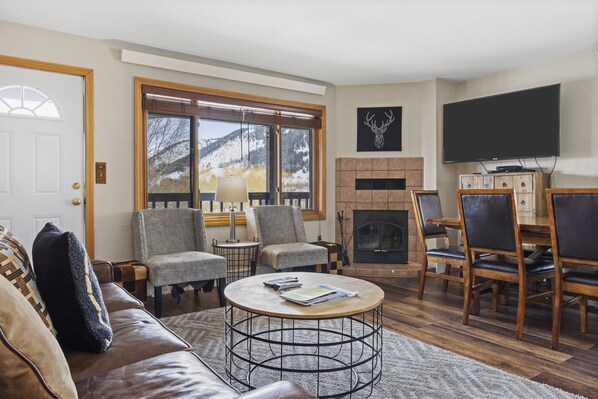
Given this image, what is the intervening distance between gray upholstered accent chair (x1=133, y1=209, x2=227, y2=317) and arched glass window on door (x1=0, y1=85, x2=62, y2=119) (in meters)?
1.12

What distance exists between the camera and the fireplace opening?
5.22 meters

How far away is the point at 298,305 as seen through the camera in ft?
6.29

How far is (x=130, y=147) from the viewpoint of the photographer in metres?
3.91

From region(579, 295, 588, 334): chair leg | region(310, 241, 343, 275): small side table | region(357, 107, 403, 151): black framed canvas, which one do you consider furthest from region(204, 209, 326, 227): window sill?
region(579, 295, 588, 334): chair leg

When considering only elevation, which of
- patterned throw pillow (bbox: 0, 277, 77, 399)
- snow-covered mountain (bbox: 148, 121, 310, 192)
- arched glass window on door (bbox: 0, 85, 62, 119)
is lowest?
patterned throw pillow (bbox: 0, 277, 77, 399)

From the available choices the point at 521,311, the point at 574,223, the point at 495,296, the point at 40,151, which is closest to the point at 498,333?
the point at 521,311

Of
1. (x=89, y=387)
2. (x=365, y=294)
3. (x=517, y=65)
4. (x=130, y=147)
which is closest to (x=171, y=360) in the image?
(x=89, y=387)

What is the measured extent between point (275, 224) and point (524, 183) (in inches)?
103

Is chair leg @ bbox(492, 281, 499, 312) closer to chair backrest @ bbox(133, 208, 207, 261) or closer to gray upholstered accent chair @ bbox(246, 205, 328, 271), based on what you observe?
gray upholstered accent chair @ bbox(246, 205, 328, 271)

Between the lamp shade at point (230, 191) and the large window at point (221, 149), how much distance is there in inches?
17.6

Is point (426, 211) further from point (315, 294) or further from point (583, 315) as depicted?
point (315, 294)

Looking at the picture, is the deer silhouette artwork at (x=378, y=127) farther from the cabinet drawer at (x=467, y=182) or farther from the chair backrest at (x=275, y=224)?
the chair backrest at (x=275, y=224)

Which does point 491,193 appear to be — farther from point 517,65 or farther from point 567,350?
point 517,65

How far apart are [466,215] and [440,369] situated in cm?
122
